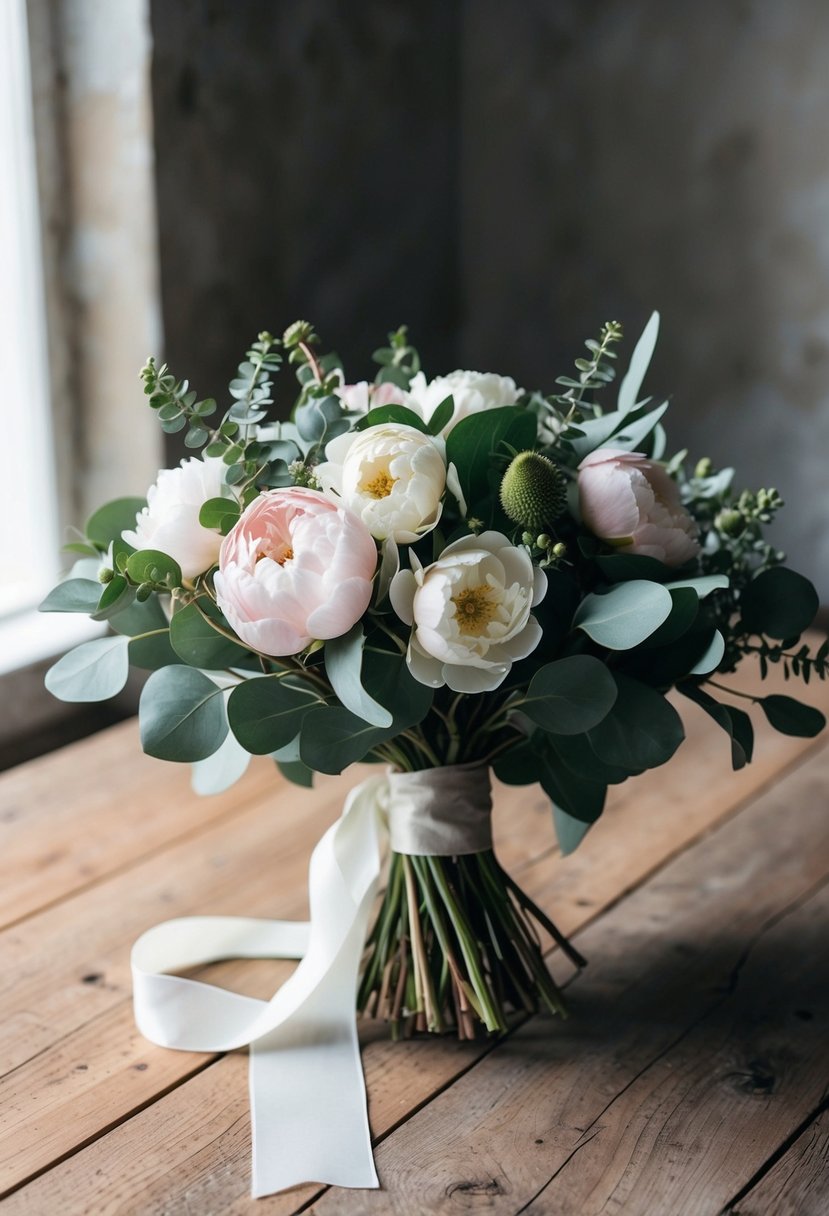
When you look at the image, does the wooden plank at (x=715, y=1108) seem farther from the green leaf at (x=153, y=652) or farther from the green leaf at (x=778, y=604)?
the green leaf at (x=153, y=652)

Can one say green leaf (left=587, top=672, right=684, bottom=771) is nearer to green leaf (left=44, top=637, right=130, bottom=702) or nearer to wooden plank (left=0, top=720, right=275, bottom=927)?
green leaf (left=44, top=637, right=130, bottom=702)

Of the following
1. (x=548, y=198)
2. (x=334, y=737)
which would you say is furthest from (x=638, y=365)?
(x=548, y=198)

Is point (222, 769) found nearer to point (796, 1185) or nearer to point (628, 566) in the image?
point (628, 566)

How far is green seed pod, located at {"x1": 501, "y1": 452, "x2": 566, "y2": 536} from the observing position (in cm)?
75

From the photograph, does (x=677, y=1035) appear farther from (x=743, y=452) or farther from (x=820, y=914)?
(x=743, y=452)

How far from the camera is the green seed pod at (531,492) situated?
75 centimetres

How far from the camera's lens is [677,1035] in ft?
2.96

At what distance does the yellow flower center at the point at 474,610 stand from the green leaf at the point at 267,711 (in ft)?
0.39

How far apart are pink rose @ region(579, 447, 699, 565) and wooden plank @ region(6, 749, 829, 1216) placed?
13.9 inches

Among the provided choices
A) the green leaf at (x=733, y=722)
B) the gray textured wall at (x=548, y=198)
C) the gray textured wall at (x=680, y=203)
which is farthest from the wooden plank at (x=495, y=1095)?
the gray textured wall at (x=680, y=203)

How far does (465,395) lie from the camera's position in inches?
32.1

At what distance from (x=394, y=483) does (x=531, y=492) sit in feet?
0.27

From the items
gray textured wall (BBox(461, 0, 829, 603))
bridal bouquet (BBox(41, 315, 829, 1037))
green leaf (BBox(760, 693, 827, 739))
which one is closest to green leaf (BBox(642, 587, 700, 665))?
bridal bouquet (BBox(41, 315, 829, 1037))

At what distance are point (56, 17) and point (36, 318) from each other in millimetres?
373
